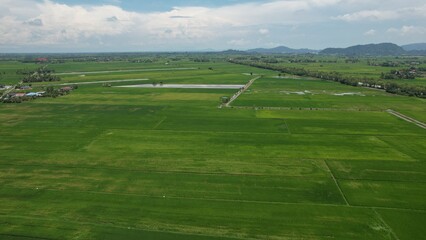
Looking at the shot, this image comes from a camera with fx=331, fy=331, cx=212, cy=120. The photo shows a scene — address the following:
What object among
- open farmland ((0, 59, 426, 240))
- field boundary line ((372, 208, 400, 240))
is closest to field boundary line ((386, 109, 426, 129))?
open farmland ((0, 59, 426, 240))

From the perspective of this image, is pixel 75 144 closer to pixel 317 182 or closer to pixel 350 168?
pixel 317 182

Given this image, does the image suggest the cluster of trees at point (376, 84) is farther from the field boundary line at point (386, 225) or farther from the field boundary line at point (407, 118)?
the field boundary line at point (386, 225)

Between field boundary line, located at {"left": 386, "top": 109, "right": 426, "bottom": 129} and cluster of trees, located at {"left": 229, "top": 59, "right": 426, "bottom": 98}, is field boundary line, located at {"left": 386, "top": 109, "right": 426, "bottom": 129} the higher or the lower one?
the lower one

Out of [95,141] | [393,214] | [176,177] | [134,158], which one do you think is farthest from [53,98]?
[393,214]

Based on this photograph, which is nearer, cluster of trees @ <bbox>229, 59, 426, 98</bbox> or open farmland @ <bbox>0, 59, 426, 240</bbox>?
open farmland @ <bbox>0, 59, 426, 240</bbox>

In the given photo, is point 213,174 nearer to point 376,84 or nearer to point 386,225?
point 386,225

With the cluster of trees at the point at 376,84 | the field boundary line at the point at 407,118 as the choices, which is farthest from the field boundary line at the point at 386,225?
the cluster of trees at the point at 376,84

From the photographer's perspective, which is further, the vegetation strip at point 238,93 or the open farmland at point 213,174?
the vegetation strip at point 238,93

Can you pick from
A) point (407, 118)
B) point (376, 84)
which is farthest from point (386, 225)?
point (376, 84)

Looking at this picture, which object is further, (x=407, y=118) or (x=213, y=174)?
(x=407, y=118)

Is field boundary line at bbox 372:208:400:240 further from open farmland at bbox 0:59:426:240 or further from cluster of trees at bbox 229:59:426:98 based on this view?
cluster of trees at bbox 229:59:426:98
